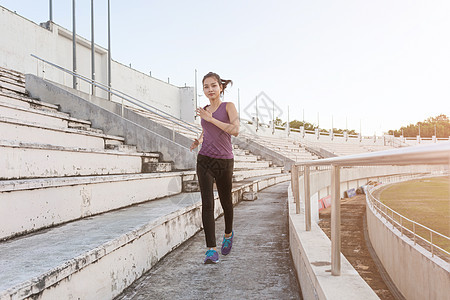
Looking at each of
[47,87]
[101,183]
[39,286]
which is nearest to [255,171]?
[47,87]

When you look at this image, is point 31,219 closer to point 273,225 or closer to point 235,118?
point 235,118

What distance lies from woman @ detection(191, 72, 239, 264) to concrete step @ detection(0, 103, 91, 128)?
233 centimetres

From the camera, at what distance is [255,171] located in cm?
1162

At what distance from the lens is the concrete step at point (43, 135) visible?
11.1ft

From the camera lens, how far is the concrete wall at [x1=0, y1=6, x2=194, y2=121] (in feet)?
40.2

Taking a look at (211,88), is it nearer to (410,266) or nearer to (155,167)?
(155,167)

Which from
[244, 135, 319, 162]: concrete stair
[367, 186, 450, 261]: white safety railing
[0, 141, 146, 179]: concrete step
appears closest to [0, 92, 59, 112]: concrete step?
[0, 141, 146, 179]: concrete step

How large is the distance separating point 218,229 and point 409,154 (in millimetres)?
3498

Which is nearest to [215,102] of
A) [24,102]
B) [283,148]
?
[24,102]

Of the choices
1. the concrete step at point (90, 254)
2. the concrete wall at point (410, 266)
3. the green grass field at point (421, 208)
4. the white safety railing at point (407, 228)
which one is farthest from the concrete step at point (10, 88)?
the green grass field at point (421, 208)

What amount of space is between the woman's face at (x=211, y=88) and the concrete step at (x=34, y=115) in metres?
2.31

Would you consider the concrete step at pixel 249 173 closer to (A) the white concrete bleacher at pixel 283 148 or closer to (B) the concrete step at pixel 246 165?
(B) the concrete step at pixel 246 165

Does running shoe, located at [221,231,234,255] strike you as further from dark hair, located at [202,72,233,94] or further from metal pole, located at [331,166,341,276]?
metal pole, located at [331,166,341,276]

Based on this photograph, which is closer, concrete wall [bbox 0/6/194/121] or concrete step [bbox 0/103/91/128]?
concrete step [bbox 0/103/91/128]
